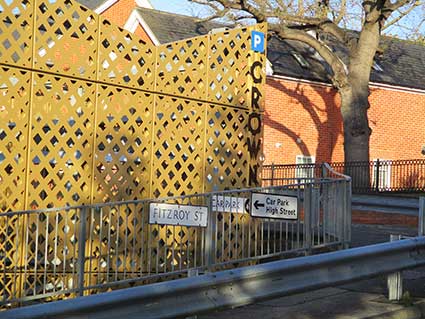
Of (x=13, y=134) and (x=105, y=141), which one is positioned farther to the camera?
(x=105, y=141)

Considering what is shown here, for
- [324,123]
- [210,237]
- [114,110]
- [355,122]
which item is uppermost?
[324,123]

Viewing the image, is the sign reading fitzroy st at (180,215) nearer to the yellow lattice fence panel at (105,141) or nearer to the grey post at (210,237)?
the grey post at (210,237)

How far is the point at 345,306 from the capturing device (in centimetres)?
946

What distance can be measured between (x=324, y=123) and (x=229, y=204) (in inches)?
925

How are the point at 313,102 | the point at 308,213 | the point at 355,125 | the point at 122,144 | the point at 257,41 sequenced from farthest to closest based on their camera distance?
the point at 313,102 → the point at 355,125 → the point at 257,41 → the point at 308,213 → the point at 122,144

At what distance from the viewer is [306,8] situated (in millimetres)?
31672

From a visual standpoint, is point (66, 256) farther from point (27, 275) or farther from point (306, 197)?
point (306, 197)

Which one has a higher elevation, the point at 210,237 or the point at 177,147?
the point at 177,147

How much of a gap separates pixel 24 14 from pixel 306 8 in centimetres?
2199

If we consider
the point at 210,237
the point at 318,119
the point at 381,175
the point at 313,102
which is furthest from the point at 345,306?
the point at 318,119

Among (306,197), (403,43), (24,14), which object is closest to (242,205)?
(306,197)

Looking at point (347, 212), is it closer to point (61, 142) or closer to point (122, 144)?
point (122, 144)

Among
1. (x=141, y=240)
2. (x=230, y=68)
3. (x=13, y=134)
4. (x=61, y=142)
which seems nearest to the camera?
(x=13, y=134)

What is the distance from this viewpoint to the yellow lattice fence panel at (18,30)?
415 inches
